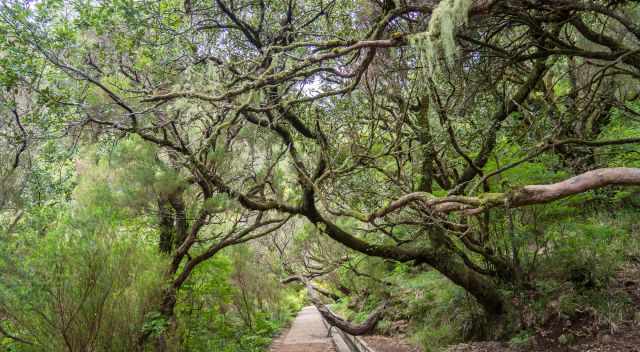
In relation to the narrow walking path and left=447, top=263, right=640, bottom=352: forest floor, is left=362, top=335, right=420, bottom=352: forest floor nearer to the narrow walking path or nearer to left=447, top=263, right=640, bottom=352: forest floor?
the narrow walking path

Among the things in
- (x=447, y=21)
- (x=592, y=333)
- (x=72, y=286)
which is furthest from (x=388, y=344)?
(x=447, y=21)

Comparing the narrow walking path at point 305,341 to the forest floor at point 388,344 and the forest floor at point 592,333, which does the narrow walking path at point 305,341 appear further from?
the forest floor at point 592,333

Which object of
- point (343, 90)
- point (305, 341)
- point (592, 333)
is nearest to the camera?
point (343, 90)

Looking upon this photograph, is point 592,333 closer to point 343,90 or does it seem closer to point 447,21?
point 343,90

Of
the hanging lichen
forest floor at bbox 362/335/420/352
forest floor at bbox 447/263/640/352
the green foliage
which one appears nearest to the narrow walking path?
forest floor at bbox 362/335/420/352

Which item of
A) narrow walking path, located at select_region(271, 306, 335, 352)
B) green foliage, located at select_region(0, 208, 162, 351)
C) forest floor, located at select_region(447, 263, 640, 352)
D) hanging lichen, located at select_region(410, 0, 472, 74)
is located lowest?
narrow walking path, located at select_region(271, 306, 335, 352)

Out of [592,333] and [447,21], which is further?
[592,333]

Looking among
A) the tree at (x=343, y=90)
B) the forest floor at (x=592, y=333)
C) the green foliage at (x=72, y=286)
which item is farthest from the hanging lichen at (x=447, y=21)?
the green foliage at (x=72, y=286)

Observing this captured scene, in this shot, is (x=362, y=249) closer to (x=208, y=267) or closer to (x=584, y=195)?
(x=584, y=195)

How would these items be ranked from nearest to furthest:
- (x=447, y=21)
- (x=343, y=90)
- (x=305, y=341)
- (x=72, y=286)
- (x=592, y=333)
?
(x=447, y=21)
(x=343, y=90)
(x=72, y=286)
(x=592, y=333)
(x=305, y=341)

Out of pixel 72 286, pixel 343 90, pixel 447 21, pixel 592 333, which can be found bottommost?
pixel 592 333

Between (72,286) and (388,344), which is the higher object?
(72,286)

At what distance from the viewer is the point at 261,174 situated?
940cm

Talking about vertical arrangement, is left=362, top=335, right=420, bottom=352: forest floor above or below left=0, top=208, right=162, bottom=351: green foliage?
below
